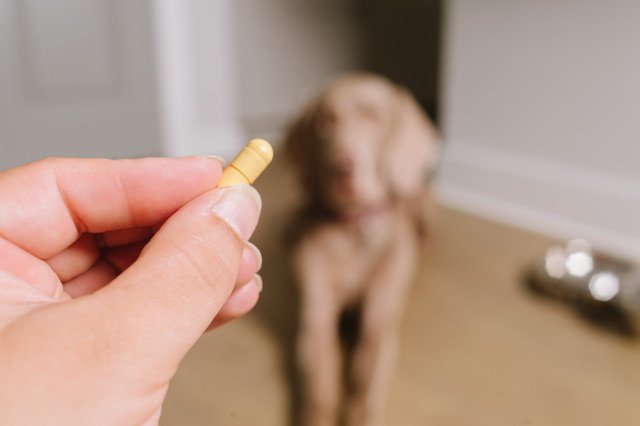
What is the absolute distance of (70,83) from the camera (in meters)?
0.66

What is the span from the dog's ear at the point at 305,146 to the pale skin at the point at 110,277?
2.46 feet

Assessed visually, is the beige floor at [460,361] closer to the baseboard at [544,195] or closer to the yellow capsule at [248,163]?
the baseboard at [544,195]

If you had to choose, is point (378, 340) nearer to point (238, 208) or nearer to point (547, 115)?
point (238, 208)

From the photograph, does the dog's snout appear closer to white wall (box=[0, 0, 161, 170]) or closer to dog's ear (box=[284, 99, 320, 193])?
dog's ear (box=[284, 99, 320, 193])

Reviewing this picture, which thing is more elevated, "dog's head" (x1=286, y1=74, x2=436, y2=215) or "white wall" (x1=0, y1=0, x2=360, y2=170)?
"white wall" (x1=0, y1=0, x2=360, y2=170)

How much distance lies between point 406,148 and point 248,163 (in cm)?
91

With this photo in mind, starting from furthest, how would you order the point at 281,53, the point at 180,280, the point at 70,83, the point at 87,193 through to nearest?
1. the point at 281,53
2. the point at 70,83
3. the point at 87,193
4. the point at 180,280

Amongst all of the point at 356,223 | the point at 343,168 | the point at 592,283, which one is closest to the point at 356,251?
the point at 356,223

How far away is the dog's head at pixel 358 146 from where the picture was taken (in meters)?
1.21

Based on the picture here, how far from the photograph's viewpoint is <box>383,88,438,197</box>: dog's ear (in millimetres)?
1280

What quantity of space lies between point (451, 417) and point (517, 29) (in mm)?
1103

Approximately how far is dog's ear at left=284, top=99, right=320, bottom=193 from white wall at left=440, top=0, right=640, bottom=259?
641 mm

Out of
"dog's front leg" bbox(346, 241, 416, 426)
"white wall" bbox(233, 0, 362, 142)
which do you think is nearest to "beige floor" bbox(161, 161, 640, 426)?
"dog's front leg" bbox(346, 241, 416, 426)

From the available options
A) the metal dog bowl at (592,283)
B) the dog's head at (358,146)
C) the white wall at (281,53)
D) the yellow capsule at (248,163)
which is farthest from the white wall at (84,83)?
the white wall at (281,53)
